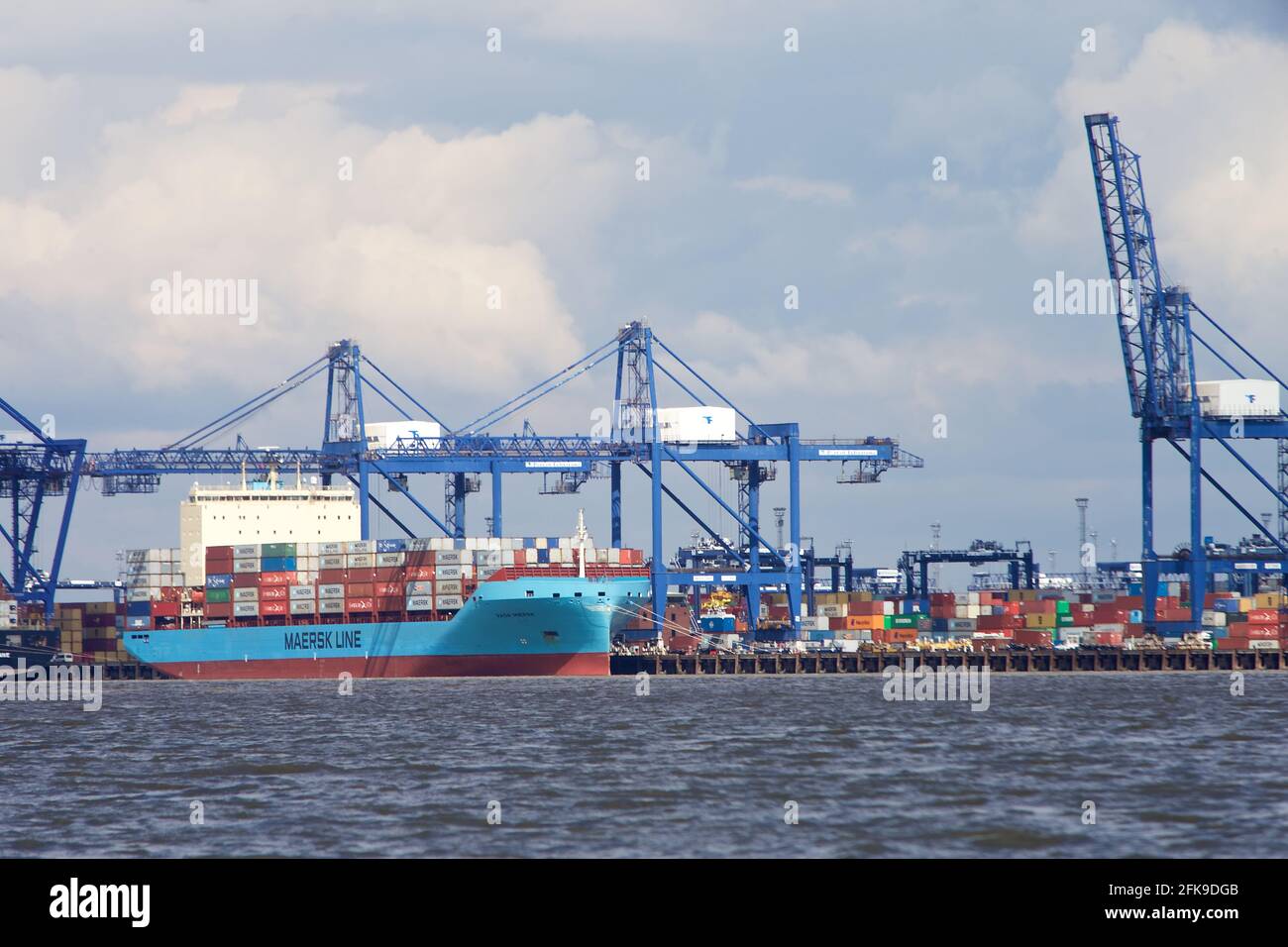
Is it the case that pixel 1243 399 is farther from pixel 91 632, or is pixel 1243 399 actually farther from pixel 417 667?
pixel 91 632

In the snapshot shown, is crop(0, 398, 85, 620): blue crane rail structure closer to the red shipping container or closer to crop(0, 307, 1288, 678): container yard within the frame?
crop(0, 307, 1288, 678): container yard

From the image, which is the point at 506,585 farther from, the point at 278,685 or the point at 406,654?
the point at 278,685

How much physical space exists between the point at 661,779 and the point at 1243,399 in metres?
65.2

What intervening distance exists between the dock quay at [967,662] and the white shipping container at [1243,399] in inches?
488

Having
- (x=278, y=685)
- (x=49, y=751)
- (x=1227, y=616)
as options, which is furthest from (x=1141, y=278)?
(x=49, y=751)

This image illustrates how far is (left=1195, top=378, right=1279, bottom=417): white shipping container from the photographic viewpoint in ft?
297

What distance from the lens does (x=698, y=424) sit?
9556 centimetres

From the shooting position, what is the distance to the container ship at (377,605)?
8519cm

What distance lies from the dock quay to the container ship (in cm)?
392

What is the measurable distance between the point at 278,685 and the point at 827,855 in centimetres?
6593

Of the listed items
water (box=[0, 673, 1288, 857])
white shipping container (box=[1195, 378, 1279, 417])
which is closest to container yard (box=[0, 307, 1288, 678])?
white shipping container (box=[1195, 378, 1279, 417])

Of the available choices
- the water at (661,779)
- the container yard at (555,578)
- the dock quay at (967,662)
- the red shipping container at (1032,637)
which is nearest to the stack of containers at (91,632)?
the container yard at (555,578)

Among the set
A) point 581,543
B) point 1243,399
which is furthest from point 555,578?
point 1243,399
